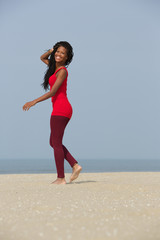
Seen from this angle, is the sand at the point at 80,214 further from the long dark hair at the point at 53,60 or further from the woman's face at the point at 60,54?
the woman's face at the point at 60,54

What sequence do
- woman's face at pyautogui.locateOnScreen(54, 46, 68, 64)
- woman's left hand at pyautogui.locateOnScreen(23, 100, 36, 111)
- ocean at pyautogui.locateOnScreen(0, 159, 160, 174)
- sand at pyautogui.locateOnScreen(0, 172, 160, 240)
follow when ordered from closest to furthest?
sand at pyautogui.locateOnScreen(0, 172, 160, 240) < woman's left hand at pyautogui.locateOnScreen(23, 100, 36, 111) < woman's face at pyautogui.locateOnScreen(54, 46, 68, 64) < ocean at pyautogui.locateOnScreen(0, 159, 160, 174)

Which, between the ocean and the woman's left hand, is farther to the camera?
the ocean

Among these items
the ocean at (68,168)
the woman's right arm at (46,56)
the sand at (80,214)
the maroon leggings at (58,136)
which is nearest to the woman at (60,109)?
the maroon leggings at (58,136)

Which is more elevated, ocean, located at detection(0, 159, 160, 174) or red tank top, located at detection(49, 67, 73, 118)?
red tank top, located at detection(49, 67, 73, 118)

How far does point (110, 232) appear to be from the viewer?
2861mm

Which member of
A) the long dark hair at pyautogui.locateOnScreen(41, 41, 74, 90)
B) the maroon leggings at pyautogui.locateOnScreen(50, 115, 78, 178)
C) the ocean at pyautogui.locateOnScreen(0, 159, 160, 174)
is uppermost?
the long dark hair at pyautogui.locateOnScreen(41, 41, 74, 90)

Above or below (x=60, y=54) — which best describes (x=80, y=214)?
below

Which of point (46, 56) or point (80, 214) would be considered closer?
point (80, 214)

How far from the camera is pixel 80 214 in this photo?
11.4ft

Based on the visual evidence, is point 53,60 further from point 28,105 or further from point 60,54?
point 28,105

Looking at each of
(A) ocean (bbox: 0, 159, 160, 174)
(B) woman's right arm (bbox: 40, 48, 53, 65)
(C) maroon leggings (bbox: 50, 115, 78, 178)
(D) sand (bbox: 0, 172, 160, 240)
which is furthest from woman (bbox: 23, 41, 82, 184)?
(A) ocean (bbox: 0, 159, 160, 174)

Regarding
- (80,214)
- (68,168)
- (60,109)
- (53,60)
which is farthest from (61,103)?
(68,168)

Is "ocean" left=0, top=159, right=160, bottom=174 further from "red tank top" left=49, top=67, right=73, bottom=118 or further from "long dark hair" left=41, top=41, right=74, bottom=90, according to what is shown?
"red tank top" left=49, top=67, right=73, bottom=118

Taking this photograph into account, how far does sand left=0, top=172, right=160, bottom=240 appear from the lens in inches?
112
